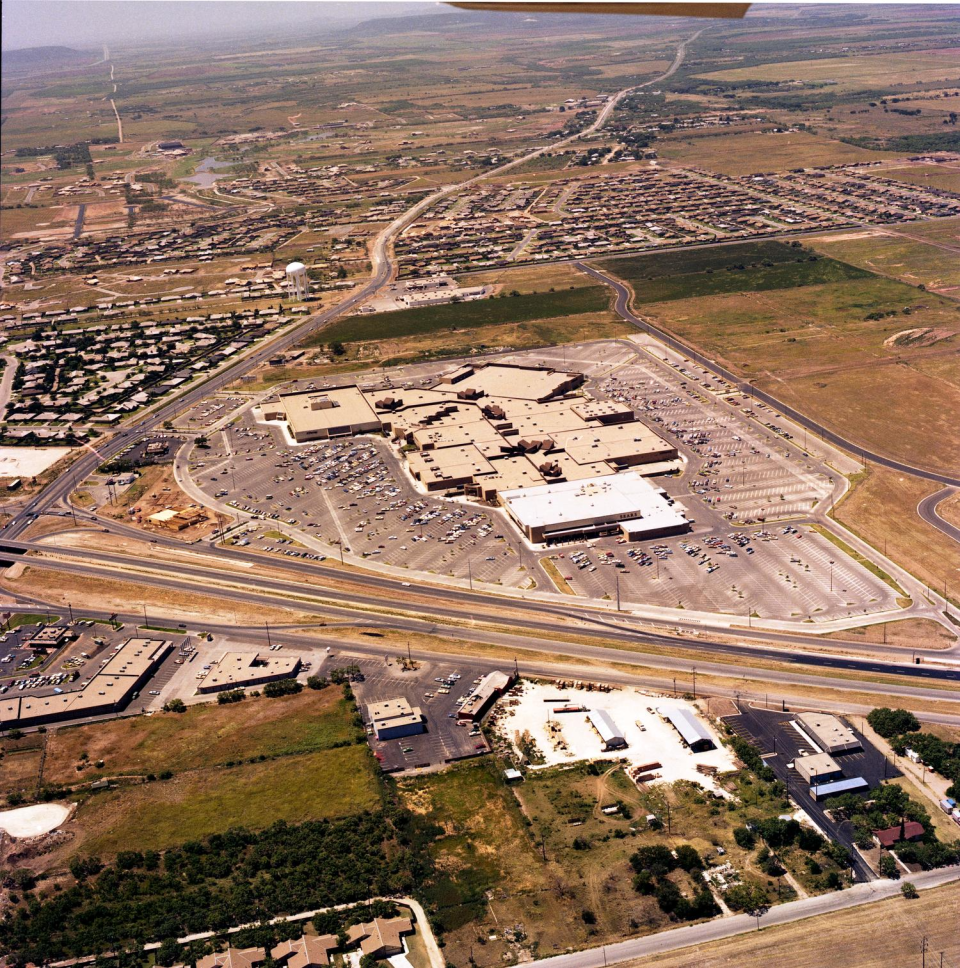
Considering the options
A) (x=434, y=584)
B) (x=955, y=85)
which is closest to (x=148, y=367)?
(x=434, y=584)

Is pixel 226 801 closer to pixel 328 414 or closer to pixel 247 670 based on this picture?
pixel 247 670

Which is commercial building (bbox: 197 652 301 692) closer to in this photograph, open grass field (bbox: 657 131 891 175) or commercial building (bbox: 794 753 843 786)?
commercial building (bbox: 794 753 843 786)

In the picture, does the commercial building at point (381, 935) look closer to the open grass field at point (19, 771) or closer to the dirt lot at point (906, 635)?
the open grass field at point (19, 771)

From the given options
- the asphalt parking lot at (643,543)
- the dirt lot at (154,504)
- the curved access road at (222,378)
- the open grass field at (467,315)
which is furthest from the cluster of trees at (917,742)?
the open grass field at (467,315)

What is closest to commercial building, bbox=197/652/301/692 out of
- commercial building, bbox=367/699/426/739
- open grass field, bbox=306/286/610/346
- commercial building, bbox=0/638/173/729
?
commercial building, bbox=0/638/173/729

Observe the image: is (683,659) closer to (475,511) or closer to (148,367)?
(475,511)
